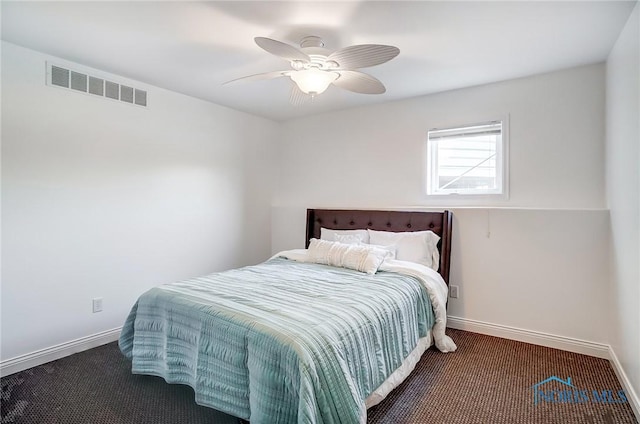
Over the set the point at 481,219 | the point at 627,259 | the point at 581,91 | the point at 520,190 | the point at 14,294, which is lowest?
the point at 14,294

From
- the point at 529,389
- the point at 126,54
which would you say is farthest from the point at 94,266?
the point at 529,389

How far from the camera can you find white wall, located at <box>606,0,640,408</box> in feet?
6.43

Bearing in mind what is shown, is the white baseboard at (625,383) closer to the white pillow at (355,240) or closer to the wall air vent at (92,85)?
the white pillow at (355,240)

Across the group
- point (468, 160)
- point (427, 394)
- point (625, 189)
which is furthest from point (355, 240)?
point (625, 189)

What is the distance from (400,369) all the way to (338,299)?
1.96ft

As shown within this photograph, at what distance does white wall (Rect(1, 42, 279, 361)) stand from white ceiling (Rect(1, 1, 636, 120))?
443 mm

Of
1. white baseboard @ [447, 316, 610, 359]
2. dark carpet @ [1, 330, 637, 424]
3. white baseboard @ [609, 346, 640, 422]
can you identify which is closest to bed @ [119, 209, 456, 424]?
dark carpet @ [1, 330, 637, 424]

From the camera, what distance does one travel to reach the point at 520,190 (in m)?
3.07

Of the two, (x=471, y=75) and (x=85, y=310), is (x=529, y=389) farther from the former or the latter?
(x=85, y=310)

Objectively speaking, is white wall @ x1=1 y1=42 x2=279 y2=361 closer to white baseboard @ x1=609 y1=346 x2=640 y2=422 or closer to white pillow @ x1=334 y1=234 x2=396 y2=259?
white pillow @ x1=334 y1=234 x2=396 y2=259

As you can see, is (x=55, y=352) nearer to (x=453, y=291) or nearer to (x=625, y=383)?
(x=453, y=291)

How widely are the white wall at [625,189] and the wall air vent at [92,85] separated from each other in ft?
11.8

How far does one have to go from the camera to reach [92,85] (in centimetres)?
286

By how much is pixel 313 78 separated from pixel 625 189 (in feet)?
6.82
